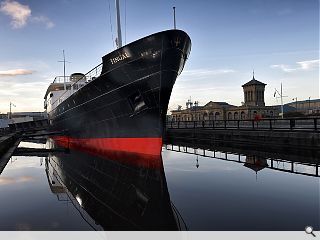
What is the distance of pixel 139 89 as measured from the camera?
1454 cm

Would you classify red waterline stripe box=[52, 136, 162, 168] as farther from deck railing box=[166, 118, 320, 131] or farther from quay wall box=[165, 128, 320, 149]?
deck railing box=[166, 118, 320, 131]

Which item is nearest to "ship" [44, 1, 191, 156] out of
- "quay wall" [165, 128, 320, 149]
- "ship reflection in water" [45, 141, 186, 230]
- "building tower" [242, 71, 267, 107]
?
"ship reflection in water" [45, 141, 186, 230]

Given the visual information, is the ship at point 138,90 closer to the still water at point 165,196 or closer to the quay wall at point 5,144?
the still water at point 165,196

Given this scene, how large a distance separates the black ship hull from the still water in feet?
4.87

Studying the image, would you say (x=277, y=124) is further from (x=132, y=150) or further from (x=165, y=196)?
(x=165, y=196)

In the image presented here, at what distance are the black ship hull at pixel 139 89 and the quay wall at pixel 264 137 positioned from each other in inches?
363

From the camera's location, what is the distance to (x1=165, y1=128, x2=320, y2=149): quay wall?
17.2 meters

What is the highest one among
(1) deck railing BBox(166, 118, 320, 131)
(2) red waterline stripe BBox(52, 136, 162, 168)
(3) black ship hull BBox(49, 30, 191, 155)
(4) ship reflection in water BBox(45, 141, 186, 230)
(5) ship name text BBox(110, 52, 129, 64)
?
(5) ship name text BBox(110, 52, 129, 64)

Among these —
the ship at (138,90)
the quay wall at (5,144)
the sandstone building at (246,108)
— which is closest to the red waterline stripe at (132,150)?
the ship at (138,90)

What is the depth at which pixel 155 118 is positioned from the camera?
14.2 meters

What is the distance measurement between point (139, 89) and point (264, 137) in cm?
1158

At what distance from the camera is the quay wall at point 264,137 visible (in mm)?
17230

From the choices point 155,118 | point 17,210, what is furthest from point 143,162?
point 17,210
